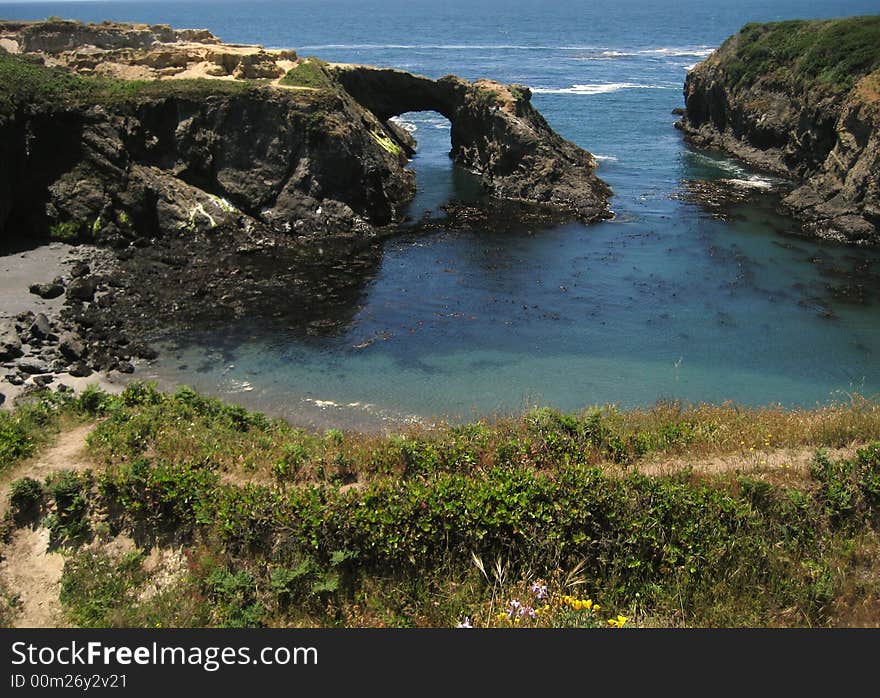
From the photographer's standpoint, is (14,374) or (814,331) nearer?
(14,374)

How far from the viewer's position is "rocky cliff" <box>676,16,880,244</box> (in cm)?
4803

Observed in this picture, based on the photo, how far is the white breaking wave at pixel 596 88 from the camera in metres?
99.2

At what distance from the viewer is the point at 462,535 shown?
43.7 feet

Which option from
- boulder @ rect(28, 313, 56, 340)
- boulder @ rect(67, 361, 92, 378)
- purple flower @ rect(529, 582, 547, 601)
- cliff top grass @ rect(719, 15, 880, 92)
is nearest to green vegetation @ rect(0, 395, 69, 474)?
boulder @ rect(67, 361, 92, 378)

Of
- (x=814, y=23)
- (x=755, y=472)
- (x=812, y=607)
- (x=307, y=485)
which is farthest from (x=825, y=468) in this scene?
(x=814, y=23)

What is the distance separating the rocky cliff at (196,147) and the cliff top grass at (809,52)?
21.2m

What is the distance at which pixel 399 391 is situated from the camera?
93.3 ft

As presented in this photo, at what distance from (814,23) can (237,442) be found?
243ft

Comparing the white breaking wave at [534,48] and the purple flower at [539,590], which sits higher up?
the white breaking wave at [534,48]

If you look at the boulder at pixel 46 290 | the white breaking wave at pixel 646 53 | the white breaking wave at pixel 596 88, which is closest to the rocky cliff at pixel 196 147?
the boulder at pixel 46 290

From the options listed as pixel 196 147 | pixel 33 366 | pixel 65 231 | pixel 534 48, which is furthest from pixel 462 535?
pixel 534 48

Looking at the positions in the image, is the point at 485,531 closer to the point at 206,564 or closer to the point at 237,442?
the point at 206,564

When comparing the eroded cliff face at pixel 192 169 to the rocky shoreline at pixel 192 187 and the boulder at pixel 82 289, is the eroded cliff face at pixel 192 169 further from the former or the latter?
the boulder at pixel 82 289

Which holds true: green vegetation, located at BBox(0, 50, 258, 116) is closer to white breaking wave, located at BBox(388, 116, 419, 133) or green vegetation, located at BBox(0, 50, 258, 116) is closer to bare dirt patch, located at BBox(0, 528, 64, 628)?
bare dirt patch, located at BBox(0, 528, 64, 628)
